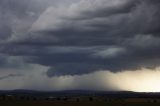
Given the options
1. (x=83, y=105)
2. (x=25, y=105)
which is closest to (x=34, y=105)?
(x=25, y=105)

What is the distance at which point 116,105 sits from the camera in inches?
7515

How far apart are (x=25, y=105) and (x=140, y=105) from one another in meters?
58.5

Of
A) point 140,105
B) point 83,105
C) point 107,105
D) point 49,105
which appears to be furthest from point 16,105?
point 140,105

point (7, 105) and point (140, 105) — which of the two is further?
point (140, 105)

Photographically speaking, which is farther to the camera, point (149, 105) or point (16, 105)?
point (149, 105)

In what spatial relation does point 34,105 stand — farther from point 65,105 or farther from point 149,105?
point 149,105

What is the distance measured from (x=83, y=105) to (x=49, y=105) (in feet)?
55.1

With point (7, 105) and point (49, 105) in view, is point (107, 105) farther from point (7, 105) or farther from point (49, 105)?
point (7, 105)

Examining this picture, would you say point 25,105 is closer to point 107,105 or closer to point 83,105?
point 83,105

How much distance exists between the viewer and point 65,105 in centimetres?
18612

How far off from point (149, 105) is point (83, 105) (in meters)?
37.0

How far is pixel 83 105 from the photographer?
184 meters

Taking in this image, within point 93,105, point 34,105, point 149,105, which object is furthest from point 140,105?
point 34,105

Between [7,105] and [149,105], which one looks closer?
[7,105]
